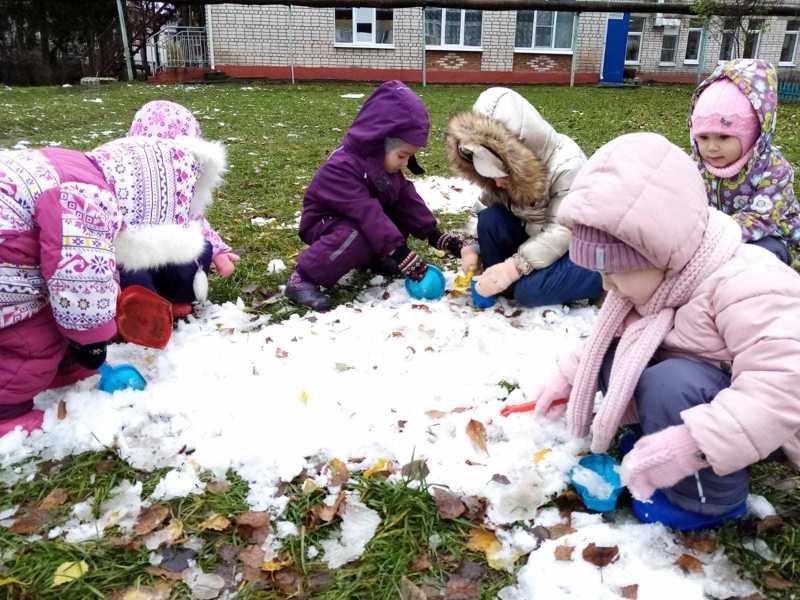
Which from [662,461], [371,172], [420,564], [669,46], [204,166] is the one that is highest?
[669,46]

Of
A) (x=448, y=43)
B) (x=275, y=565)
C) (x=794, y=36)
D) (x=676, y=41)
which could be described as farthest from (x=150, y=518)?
(x=794, y=36)

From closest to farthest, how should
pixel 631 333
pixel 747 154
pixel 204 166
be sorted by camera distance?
1. pixel 631 333
2. pixel 204 166
3. pixel 747 154

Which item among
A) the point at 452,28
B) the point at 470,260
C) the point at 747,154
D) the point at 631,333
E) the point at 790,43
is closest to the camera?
the point at 631,333

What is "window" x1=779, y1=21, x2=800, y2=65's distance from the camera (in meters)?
21.9

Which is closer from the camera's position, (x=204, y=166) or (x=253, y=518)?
(x=253, y=518)

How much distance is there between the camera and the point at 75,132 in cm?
802

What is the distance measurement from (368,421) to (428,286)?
1146 millimetres

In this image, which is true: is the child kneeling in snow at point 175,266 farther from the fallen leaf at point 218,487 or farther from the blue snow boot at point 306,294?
the fallen leaf at point 218,487

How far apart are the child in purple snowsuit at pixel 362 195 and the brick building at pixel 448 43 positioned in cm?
1680

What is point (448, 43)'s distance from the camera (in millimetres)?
20375

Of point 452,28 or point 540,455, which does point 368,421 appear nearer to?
point 540,455

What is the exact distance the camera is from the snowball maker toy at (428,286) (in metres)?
3.17

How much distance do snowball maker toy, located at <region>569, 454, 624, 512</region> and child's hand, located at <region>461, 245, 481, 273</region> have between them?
5.16ft

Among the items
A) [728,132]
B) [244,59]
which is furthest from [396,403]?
[244,59]
